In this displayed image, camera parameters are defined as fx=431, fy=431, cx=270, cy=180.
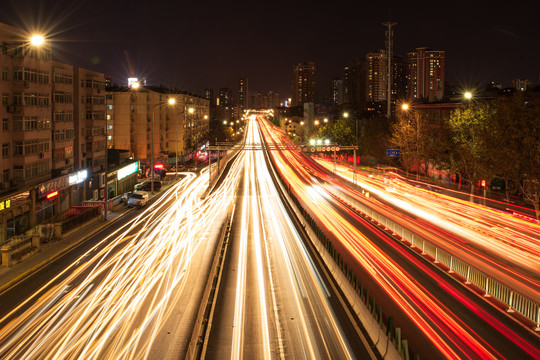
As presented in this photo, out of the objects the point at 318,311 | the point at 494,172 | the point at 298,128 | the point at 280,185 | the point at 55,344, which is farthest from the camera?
the point at 298,128

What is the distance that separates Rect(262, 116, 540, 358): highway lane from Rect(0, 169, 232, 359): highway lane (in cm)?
748

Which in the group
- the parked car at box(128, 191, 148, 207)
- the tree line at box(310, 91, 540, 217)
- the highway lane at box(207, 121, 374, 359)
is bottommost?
the highway lane at box(207, 121, 374, 359)

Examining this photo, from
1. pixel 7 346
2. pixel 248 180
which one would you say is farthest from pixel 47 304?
pixel 248 180

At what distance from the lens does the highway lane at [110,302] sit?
12.4 meters

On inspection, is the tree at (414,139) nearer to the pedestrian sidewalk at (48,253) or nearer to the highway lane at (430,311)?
the highway lane at (430,311)

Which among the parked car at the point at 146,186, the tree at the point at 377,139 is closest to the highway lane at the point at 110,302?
the parked car at the point at 146,186

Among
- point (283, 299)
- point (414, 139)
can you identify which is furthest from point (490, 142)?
point (283, 299)

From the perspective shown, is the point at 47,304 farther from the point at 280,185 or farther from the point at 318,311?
the point at 280,185

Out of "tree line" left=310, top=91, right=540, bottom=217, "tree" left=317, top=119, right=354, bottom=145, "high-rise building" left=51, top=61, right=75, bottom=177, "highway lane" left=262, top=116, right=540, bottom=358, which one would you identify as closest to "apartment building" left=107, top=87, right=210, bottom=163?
"high-rise building" left=51, top=61, right=75, bottom=177

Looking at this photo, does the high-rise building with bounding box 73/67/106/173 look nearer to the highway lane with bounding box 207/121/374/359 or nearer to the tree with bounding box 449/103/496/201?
the highway lane with bounding box 207/121/374/359

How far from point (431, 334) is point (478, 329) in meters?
1.72

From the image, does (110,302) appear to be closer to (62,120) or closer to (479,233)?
(479,233)

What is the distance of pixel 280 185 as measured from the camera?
5106 cm

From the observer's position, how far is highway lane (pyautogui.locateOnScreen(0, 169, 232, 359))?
1245cm
